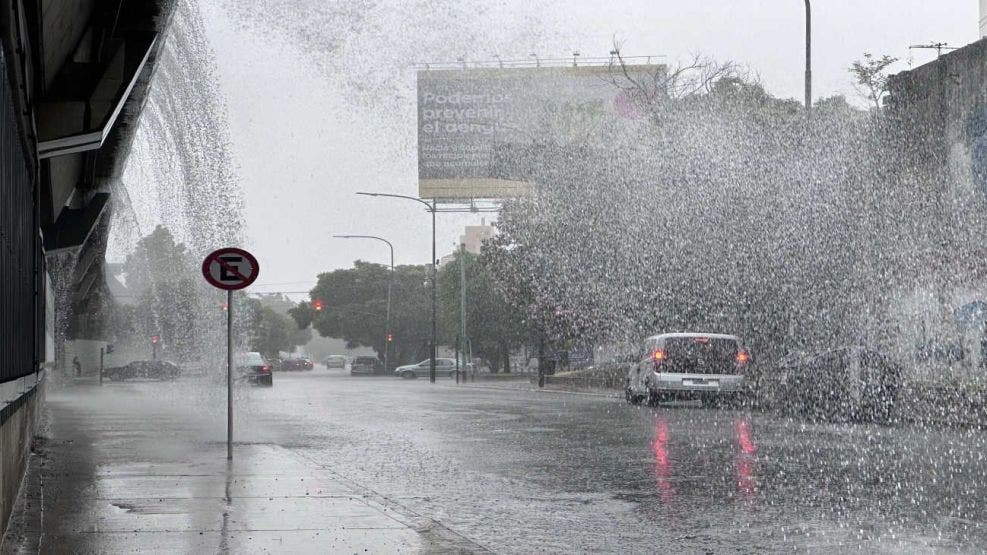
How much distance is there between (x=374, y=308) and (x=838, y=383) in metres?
71.4

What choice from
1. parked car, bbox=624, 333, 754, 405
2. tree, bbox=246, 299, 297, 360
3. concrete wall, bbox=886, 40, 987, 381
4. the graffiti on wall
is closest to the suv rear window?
parked car, bbox=624, 333, 754, 405

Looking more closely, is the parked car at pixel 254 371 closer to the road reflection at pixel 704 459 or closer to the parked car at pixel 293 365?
the road reflection at pixel 704 459

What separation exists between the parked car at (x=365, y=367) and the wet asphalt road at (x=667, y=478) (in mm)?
61166

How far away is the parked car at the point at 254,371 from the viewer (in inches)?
1905

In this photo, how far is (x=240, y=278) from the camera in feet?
52.2

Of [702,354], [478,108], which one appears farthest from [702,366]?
[478,108]

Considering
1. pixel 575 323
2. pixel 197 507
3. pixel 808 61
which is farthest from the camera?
pixel 575 323

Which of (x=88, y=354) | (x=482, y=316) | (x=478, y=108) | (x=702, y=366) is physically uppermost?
(x=478, y=108)

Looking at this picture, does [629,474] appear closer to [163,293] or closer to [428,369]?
[163,293]

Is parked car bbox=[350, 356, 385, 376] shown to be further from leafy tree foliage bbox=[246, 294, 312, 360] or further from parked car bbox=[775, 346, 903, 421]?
parked car bbox=[775, 346, 903, 421]

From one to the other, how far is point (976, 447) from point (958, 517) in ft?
22.8

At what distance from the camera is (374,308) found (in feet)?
313

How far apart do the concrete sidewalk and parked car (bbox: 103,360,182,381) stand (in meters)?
43.5

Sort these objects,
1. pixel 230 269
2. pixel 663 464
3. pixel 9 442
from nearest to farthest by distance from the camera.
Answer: pixel 9 442 < pixel 663 464 < pixel 230 269
